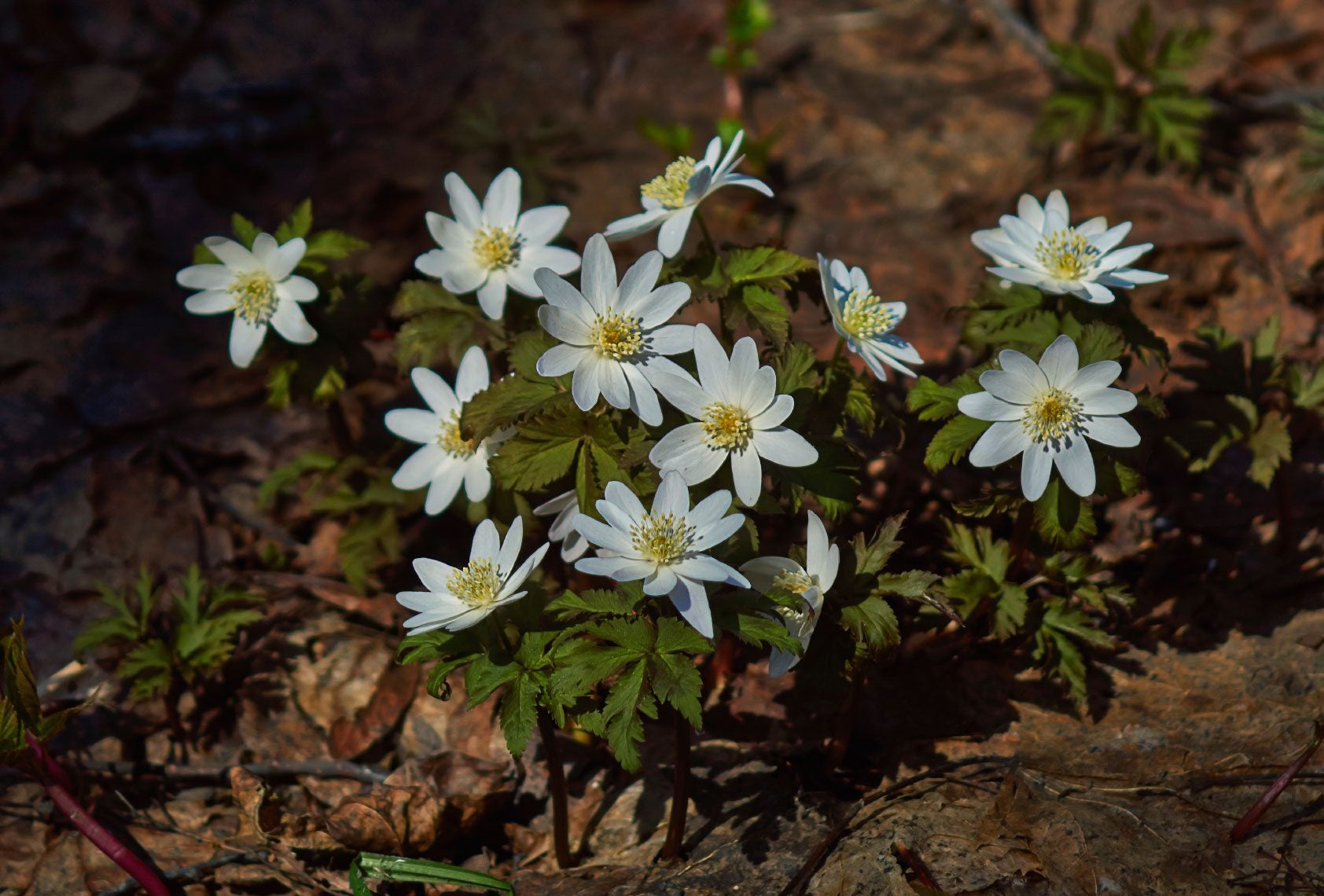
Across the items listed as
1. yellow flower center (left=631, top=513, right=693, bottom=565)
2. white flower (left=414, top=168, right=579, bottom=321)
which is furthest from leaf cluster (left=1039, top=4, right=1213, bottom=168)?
yellow flower center (left=631, top=513, right=693, bottom=565)

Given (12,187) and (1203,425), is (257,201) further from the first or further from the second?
(1203,425)

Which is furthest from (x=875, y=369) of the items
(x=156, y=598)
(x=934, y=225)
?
(x=156, y=598)

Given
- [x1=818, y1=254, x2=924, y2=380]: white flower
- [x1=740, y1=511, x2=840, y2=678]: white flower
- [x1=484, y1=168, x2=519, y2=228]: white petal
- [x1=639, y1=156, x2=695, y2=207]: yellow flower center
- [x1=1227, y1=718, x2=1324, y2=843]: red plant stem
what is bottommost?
[x1=1227, y1=718, x2=1324, y2=843]: red plant stem

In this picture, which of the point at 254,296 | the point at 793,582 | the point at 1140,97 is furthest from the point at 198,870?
the point at 1140,97

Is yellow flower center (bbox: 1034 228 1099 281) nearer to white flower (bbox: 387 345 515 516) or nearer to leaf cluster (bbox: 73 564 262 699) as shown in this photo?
white flower (bbox: 387 345 515 516)

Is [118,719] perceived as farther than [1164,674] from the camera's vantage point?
Yes

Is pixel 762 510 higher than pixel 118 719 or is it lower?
higher

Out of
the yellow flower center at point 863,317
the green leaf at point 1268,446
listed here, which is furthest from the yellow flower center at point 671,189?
the green leaf at point 1268,446
